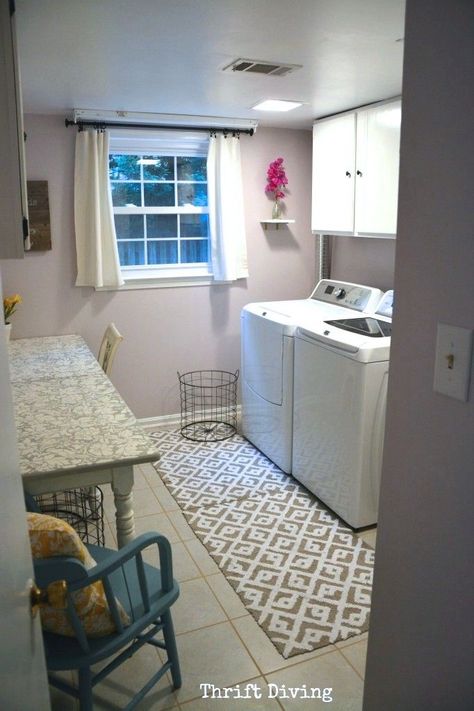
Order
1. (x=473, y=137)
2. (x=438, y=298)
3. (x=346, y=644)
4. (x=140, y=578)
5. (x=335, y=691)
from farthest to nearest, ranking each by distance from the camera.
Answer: (x=346, y=644)
(x=335, y=691)
(x=140, y=578)
(x=438, y=298)
(x=473, y=137)

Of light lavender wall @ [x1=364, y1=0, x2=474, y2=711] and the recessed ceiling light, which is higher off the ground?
→ the recessed ceiling light

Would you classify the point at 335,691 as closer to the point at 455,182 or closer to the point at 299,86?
the point at 455,182

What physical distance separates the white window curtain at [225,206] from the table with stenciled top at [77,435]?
152 cm

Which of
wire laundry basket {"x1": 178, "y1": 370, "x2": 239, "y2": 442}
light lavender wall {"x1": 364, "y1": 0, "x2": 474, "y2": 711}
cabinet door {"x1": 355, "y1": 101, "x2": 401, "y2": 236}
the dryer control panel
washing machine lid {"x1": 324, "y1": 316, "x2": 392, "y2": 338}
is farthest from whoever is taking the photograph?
wire laundry basket {"x1": 178, "y1": 370, "x2": 239, "y2": 442}

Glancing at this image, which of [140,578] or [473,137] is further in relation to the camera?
[140,578]

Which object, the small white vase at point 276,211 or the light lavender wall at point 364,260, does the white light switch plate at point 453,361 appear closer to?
the light lavender wall at point 364,260

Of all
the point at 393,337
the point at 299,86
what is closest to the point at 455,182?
the point at 393,337

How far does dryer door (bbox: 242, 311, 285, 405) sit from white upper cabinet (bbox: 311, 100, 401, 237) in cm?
80

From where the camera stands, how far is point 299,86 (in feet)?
9.38

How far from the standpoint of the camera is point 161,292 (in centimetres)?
414

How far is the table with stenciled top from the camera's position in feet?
6.03

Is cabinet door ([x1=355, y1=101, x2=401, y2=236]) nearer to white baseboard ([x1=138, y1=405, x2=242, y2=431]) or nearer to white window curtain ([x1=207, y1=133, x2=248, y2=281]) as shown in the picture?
white window curtain ([x1=207, y1=133, x2=248, y2=281])

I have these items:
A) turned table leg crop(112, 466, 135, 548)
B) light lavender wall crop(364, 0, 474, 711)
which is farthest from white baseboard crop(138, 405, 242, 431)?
light lavender wall crop(364, 0, 474, 711)

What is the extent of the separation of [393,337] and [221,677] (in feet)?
Result: 4.90
